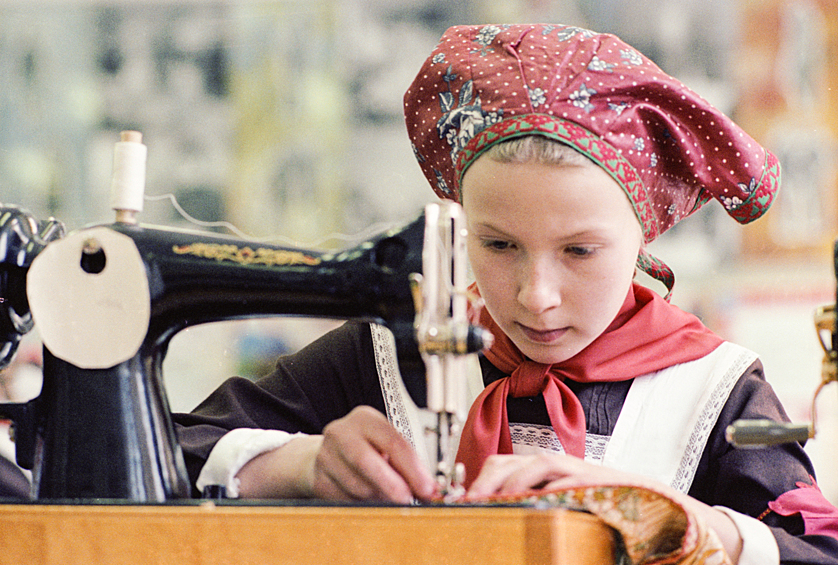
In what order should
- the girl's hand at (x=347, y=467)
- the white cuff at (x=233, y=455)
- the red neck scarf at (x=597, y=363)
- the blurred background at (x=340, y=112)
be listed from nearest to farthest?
the girl's hand at (x=347, y=467), the white cuff at (x=233, y=455), the red neck scarf at (x=597, y=363), the blurred background at (x=340, y=112)

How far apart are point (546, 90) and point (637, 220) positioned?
0.15 metres

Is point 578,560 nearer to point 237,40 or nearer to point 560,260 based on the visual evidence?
point 560,260

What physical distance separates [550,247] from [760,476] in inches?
10.5

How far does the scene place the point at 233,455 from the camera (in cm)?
75

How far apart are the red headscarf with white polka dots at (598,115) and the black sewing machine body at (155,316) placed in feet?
0.81

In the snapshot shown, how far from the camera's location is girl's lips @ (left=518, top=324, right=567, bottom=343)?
2.77 feet

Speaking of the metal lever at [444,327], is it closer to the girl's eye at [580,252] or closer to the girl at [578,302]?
the girl at [578,302]

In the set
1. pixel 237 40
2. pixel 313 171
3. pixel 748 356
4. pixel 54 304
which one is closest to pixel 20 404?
pixel 54 304

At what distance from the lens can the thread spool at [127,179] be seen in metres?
0.69

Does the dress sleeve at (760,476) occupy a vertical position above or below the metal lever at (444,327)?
below

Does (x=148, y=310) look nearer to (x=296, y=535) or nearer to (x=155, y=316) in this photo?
(x=155, y=316)

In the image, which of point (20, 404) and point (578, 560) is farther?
point (20, 404)

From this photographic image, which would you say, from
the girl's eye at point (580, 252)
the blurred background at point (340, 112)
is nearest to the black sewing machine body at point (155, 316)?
the girl's eye at point (580, 252)

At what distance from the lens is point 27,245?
0.71 metres
